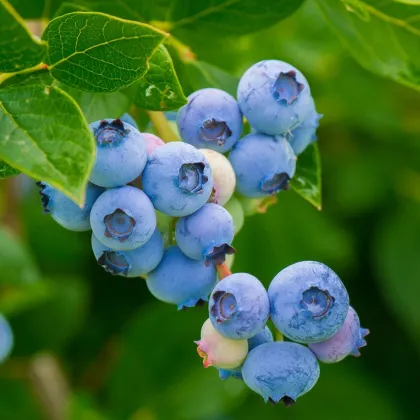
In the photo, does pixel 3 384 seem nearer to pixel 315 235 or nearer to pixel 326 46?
pixel 315 235

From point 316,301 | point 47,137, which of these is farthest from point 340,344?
point 47,137

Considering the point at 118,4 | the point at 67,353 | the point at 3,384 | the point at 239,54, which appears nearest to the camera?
the point at 118,4

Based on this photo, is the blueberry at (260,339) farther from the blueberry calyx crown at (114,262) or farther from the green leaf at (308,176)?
Result: the green leaf at (308,176)

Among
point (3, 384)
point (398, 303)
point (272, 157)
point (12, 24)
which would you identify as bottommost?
point (3, 384)

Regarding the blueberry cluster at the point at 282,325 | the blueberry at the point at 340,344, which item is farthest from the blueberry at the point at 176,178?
the blueberry at the point at 340,344

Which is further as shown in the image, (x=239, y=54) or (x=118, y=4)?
(x=239, y=54)

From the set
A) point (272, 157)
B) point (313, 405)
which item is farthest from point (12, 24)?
point (313, 405)

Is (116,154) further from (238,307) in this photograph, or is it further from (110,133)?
(238,307)
